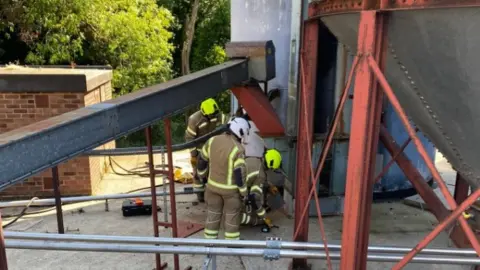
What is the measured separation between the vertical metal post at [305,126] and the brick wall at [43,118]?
4.01m

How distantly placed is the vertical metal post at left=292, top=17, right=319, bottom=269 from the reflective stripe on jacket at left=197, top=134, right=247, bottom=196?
2.22 ft

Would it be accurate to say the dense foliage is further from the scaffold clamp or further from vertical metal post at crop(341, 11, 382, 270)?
vertical metal post at crop(341, 11, 382, 270)

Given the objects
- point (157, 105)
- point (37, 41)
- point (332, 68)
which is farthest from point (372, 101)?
point (37, 41)

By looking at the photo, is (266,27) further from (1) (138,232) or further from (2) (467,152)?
(2) (467,152)

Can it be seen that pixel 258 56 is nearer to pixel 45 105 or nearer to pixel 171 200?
pixel 171 200

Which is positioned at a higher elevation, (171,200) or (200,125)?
(200,125)

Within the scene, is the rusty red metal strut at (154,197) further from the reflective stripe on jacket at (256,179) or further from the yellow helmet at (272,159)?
the yellow helmet at (272,159)

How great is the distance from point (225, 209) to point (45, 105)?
3.78 m

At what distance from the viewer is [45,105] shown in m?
6.95

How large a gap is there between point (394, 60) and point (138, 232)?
4683mm

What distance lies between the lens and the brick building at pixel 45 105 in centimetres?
679

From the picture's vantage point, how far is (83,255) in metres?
5.50

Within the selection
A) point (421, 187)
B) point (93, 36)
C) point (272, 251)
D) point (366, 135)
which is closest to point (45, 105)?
point (272, 251)

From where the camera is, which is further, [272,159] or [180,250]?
[272,159]
